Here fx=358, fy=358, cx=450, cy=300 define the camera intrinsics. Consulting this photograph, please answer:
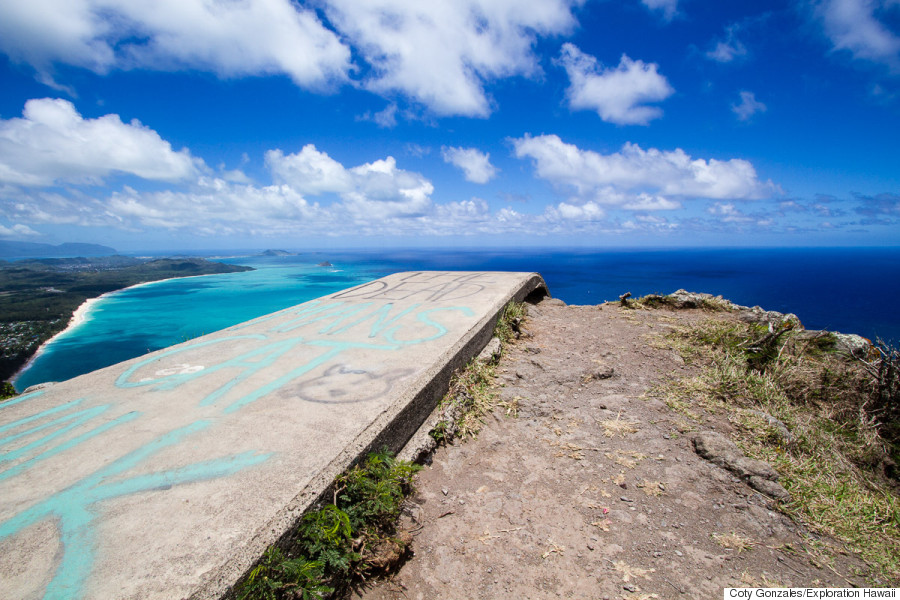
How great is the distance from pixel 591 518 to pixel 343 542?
197 cm

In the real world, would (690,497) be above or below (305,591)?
below

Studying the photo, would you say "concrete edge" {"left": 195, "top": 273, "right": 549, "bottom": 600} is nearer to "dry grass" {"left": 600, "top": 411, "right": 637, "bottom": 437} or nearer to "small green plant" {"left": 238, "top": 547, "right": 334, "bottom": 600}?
"small green plant" {"left": 238, "top": 547, "right": 334, "bottom": 600}

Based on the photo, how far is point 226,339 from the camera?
18.2ft

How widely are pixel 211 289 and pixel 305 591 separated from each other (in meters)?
45.6

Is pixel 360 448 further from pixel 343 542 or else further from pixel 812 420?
pixel 812 420

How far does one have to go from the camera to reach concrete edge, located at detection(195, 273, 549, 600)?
6.02ft

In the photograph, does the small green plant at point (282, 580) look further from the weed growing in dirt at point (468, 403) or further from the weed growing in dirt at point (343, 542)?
the weed growing in dirt at point (468, 403)

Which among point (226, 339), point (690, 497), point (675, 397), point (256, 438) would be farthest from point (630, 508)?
point (226, 339)

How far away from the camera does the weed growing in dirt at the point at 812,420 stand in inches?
114

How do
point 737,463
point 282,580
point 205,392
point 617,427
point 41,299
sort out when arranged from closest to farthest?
point 282,580 < point 737,463 < point 205,392 < point 617,427 < point 41,299

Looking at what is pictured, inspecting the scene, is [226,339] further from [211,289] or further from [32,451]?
[211,289]

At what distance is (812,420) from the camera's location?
4566mm

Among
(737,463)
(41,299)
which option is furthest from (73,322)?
(737,463)

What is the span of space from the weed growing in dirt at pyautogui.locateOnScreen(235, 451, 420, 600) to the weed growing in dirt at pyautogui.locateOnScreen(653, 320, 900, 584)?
128 inches
